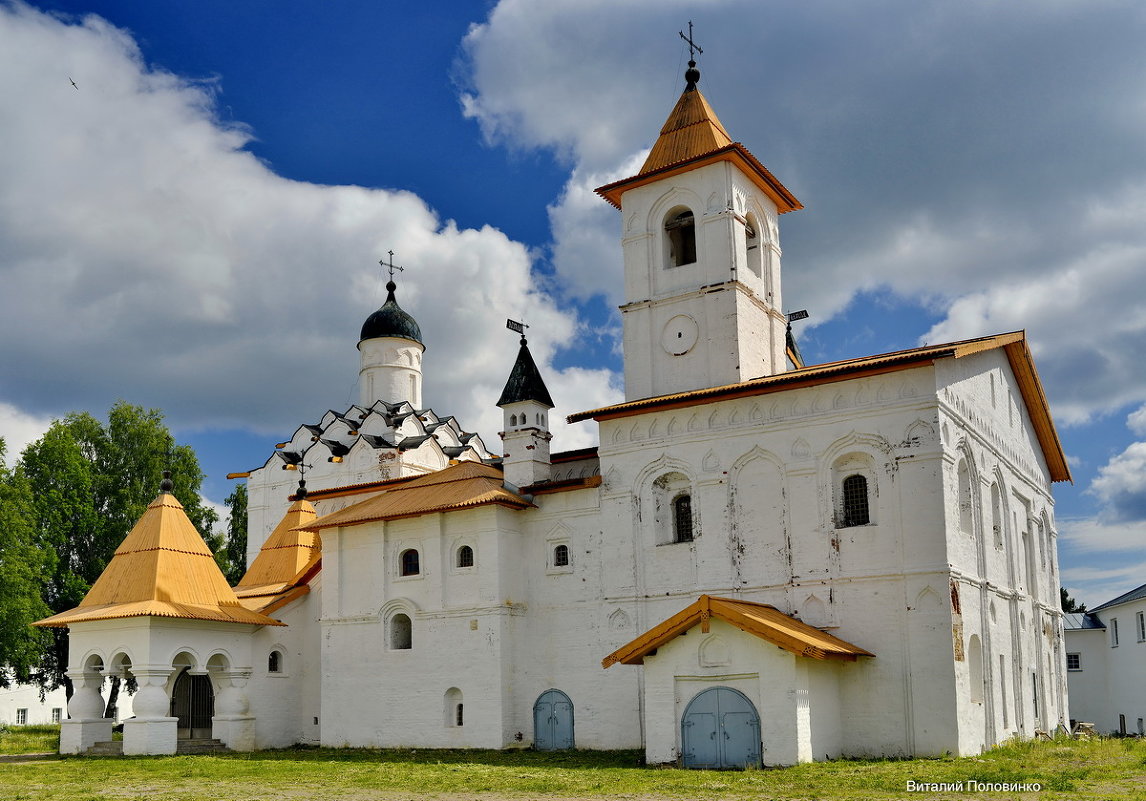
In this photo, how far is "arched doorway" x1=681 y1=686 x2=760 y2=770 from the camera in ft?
55.8

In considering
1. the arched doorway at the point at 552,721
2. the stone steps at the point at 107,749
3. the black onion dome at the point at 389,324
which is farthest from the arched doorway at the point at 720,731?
the black onion dome at the point at 389,324

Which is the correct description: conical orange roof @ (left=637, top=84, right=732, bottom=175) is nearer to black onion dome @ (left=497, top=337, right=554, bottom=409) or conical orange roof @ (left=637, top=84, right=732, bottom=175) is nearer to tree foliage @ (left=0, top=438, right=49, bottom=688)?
black onion dome @ (left=497, top=337, right=554, bottom=409)

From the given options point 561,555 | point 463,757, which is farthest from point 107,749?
point 561,555

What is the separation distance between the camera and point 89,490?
36.4 meters

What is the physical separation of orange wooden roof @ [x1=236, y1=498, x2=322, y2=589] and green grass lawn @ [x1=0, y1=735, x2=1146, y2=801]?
724 cm

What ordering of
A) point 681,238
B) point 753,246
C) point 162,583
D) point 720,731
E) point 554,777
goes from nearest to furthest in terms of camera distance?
point 554,777, point 720,731, point 162,583, point 753,246, point 681,238

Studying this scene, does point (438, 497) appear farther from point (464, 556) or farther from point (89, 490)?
point (89, 490)

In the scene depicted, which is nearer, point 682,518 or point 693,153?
point 682,518

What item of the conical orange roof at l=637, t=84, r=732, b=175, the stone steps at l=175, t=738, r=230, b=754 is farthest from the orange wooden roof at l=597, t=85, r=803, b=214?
the stone steps at l=175, t=738, r=230, b=754

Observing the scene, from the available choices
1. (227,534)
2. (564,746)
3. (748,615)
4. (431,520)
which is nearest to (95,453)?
(227,534)

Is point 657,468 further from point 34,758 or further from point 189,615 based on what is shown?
point 34,758

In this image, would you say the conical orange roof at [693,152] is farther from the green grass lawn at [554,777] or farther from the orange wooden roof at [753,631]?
the green grass lawn at [554,777]

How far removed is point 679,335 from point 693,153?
4.01 meters

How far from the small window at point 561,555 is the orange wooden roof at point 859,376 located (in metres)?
2.58
